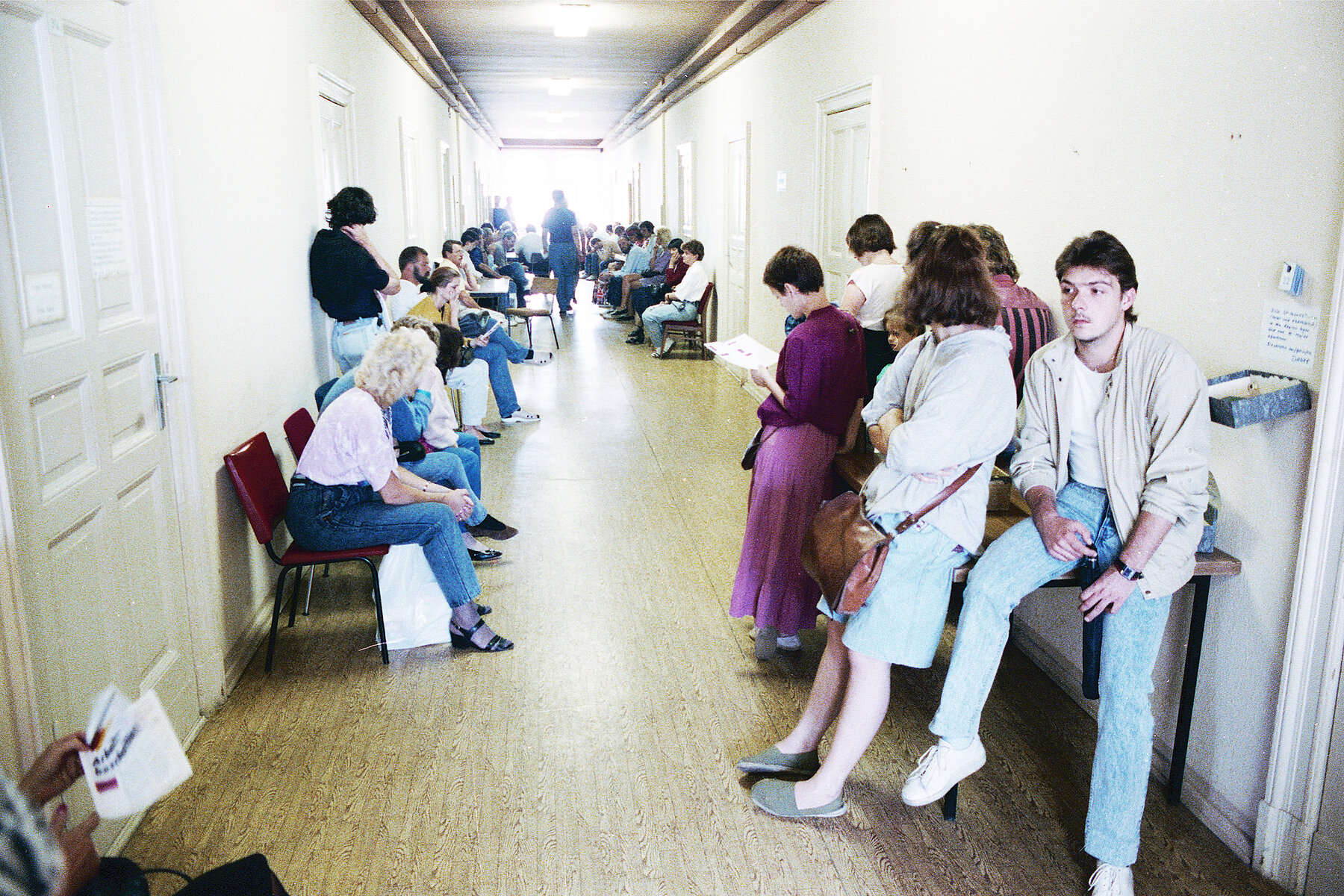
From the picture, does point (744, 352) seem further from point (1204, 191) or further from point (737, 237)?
point (737, 237)

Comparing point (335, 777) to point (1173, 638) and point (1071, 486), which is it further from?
point (1173, 638)

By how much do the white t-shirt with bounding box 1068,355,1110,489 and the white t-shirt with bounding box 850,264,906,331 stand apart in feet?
5.47

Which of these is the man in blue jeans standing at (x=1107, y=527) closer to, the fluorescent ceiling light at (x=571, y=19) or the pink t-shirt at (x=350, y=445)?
the pink t-shirt at (x=350, y=445)

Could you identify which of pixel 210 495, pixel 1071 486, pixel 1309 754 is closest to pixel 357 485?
pixel 210 495

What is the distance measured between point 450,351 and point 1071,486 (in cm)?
324

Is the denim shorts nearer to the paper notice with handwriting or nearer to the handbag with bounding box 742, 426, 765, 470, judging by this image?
the handbag with bounding box 742, 426, 765, 470

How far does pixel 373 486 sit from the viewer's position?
345cm

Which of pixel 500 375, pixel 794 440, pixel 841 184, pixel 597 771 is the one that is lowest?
pixel 597 771

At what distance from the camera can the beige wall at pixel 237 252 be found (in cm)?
304

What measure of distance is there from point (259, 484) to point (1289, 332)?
3.03m

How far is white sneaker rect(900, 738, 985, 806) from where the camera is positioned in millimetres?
2365

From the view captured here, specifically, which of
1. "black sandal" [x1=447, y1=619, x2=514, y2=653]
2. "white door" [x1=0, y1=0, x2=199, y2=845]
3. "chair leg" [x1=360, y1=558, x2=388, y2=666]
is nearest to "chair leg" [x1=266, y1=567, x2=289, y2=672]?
"chair leg" [x1=360, y1=558, x2=388, y2=666]

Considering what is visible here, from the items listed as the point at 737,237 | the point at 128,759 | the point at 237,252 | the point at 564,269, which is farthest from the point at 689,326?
the point at 128,759

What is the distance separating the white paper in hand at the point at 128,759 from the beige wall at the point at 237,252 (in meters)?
1.80
